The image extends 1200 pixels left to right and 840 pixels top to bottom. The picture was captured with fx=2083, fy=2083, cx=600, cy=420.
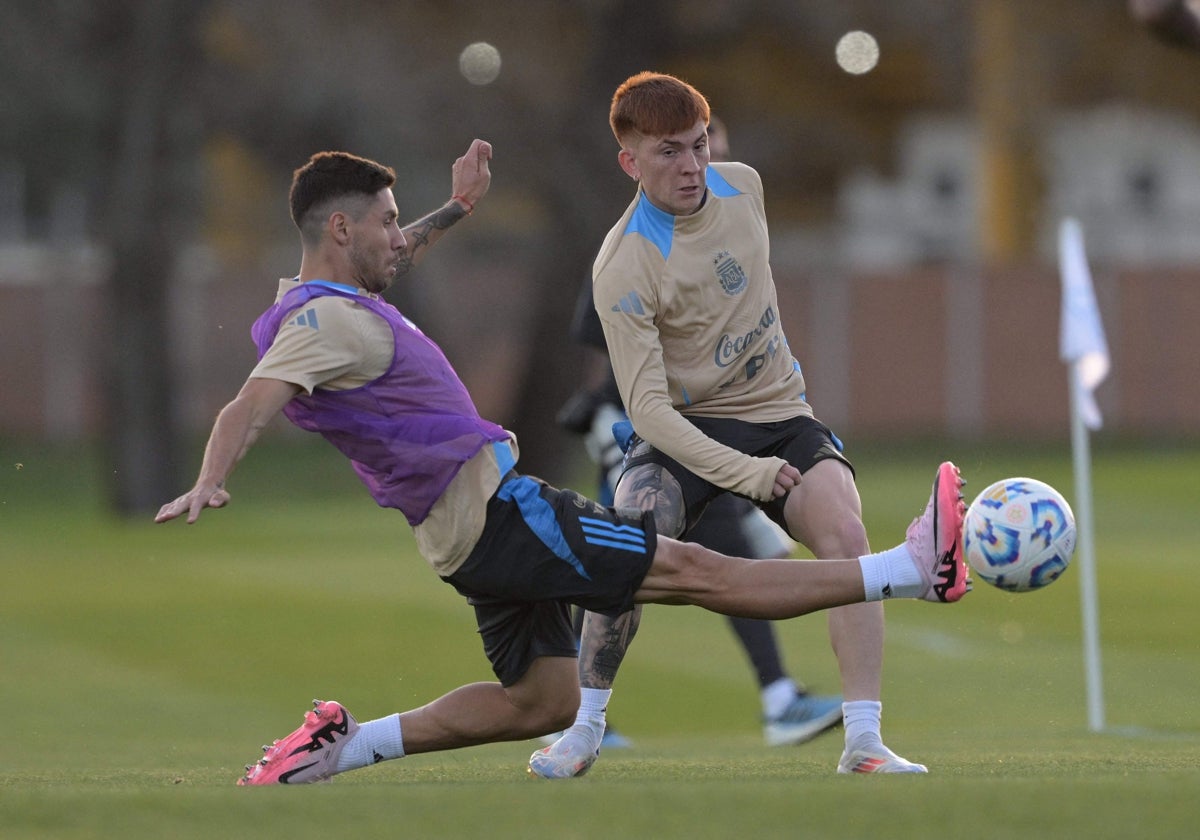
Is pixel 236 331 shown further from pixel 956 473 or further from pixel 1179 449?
pixel 956 473

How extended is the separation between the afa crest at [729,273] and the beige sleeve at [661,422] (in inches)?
A: 10.8

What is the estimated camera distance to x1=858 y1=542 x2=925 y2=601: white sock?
6.39 meters

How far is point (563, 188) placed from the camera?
80.4ft

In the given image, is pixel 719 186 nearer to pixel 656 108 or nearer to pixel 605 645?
pixel 656 108

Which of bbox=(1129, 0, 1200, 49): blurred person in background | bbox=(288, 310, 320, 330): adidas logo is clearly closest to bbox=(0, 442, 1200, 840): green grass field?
bbox=(288, 310, 320, 330): adidas logo

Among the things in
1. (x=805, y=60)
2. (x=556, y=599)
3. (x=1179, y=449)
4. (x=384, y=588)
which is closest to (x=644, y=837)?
(x=556, y=599)

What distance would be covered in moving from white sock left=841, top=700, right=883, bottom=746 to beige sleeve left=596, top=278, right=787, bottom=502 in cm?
74

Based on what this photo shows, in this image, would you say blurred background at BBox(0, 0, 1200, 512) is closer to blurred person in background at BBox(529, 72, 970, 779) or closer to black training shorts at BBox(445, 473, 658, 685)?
blurred person in background at BBox(529, 72, 970, 779)

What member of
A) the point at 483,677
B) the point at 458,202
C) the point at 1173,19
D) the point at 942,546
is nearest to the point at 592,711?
the point at 942,546

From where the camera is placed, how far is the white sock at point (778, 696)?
903 centimetres

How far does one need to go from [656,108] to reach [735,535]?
285 cm

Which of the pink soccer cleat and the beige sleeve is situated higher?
the beige sleeve

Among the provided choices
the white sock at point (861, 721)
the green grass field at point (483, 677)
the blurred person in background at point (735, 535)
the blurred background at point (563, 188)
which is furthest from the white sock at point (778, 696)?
the blurred background at point (563, 188)

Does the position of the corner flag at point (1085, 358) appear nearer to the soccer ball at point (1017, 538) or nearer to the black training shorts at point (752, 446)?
the black training shorts at point (752, 446)
